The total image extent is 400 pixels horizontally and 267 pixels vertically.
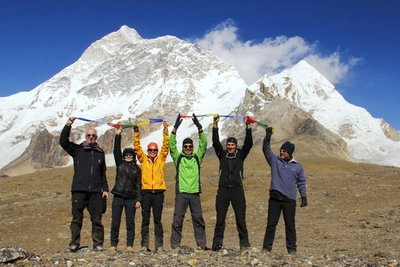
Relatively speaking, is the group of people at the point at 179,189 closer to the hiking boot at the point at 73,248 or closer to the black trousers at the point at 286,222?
the black trousers at the point at 286,222

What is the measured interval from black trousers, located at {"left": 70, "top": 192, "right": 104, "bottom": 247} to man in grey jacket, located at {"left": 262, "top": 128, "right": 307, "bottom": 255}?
292 centimetres

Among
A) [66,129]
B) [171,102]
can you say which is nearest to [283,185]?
[66,129]

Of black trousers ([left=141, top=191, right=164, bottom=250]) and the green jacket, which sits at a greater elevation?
the green jacket

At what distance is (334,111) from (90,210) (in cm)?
7814

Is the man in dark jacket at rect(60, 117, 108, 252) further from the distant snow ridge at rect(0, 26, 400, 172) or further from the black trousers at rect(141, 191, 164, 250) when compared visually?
the distant snow ridge at rect(0, 26, 400, 172)

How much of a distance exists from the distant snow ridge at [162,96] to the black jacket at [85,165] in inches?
2309

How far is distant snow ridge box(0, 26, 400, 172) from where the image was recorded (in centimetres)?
7719

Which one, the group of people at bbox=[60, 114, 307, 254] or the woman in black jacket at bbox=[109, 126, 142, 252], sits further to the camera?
the woman in black jacket at bbox=[109, 126, 142, 252]

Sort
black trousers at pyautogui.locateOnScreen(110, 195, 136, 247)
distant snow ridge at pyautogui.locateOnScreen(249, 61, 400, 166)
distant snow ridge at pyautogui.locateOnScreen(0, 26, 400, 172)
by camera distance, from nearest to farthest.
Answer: black trousers at pyautogui.locateOnScreen(110, 195, 136, 247)
distant snow ridge at pyautogui.locateOnScreen(249, 61, 400, 166)
distant snow ridge at pyautogui.locateOnScreen(0, 26, 400, 172)

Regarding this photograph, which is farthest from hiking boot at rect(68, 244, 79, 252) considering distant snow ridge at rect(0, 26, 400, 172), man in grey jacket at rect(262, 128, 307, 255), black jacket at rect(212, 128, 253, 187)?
distant snow ridge at rect(0, 26, 400, 172)

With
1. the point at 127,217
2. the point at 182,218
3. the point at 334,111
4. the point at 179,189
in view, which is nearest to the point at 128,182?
the point at 127,217

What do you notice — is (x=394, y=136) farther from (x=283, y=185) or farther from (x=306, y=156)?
(x=283, y=185)

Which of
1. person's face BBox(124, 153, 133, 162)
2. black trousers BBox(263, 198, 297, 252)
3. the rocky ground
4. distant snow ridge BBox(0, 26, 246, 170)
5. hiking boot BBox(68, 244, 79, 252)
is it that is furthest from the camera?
distant snow ridge BBox(0, 26, 246, 170)

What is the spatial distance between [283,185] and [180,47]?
154 metres
